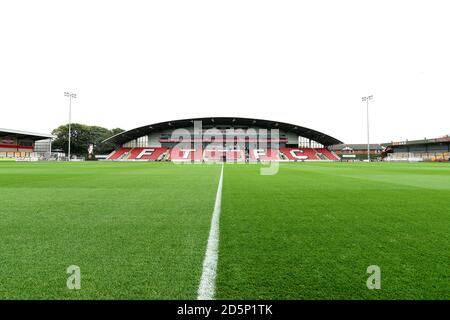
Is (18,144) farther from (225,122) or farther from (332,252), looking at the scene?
(332,252)

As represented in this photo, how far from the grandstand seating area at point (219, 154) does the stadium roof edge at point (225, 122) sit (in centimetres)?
341

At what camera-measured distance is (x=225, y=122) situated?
74562 millimetres

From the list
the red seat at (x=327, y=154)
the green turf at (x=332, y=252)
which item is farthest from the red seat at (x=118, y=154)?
the green turf at (x=332, y=252)

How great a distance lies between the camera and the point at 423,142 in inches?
3223

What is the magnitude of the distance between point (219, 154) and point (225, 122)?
9.23 metres

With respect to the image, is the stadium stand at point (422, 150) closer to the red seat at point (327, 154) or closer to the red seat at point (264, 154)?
the red seat at point (327, 154)

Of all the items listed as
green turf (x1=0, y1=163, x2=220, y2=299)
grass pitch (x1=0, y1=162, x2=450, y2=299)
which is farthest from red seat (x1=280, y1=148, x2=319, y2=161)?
green turf (x1=0, y1=163, x2=220, y2=299)

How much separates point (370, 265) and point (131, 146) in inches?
3279

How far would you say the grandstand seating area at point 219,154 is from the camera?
69.6 metres

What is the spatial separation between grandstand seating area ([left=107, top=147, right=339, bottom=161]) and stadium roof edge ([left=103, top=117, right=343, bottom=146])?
3407 mm

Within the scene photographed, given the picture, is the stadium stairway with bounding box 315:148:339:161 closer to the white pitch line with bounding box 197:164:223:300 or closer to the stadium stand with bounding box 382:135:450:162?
the stadium stand with bounding box 382:135:450:162

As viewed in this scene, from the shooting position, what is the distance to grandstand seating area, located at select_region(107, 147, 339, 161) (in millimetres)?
69562

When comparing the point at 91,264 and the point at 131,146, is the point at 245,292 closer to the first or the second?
the point at 91,264
